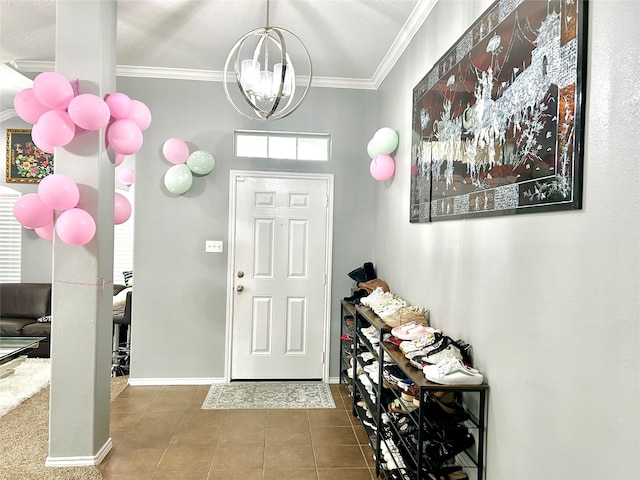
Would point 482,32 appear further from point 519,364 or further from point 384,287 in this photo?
point 384,287

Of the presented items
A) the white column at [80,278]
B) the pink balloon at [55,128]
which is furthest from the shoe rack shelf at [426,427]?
the pink balloon at [55,128]

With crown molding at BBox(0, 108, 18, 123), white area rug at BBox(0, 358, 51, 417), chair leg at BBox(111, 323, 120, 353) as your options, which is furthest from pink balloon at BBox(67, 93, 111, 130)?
crown molding at BBox(0, 108, 18, 123)

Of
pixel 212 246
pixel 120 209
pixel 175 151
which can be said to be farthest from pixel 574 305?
pixel 175 151

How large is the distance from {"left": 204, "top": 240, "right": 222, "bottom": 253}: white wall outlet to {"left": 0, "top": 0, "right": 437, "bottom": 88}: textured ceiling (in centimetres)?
153

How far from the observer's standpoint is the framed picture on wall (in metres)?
5.50

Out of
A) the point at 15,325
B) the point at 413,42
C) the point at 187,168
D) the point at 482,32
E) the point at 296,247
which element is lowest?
the point at 15,325

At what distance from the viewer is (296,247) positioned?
14.1ft

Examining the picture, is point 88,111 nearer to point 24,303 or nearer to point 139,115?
point 139,115

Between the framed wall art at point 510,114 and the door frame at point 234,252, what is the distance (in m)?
1.68

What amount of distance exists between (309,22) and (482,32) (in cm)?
151

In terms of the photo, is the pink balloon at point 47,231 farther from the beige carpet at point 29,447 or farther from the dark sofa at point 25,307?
the dark sofa at point 25,307

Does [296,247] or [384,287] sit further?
[296,247]

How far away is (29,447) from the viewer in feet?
9.34

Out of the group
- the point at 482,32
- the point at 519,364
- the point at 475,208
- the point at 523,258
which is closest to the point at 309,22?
the point at 482,32
